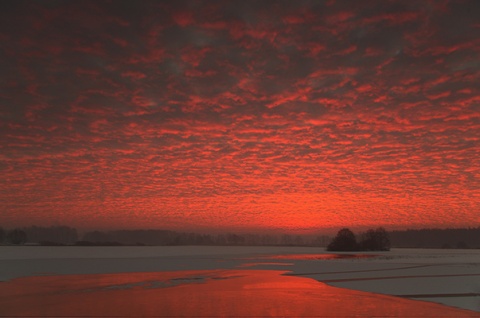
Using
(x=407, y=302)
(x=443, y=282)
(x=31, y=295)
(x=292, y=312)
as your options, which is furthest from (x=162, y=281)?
(x=443, y=282)

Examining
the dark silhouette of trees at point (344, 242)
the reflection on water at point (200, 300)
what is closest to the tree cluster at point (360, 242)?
the dark silhouette of trees at point (344, 242)

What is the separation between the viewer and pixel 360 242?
115 meters

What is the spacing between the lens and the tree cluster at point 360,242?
109688mm

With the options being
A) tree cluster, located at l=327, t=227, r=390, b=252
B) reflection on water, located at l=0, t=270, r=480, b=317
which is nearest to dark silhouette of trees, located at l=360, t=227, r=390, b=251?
tree cluster, located at l=327, t=227, r=390, b=252

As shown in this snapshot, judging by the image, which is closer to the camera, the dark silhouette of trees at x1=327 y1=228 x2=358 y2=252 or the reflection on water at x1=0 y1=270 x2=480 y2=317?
the reflection on water at x1=0 y1=270 x2=480 y2=317

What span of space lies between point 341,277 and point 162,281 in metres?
13.6

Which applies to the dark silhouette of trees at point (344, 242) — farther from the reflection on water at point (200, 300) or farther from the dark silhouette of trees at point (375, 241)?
the reflection on water at point (200, 300)

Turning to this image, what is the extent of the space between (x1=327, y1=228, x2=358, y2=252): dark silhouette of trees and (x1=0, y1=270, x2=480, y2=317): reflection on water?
277 ft

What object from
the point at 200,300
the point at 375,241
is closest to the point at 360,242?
the point at 375,241

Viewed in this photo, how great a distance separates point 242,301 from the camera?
2055 cm

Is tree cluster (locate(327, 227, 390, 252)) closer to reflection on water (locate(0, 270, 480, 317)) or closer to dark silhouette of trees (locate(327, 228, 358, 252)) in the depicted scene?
dark silhouette of trees (locate(327, 228, 358, 252))

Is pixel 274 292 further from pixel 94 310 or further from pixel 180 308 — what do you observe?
pixel 94 310

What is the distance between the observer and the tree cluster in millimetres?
109688

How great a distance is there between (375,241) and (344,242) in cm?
1140
